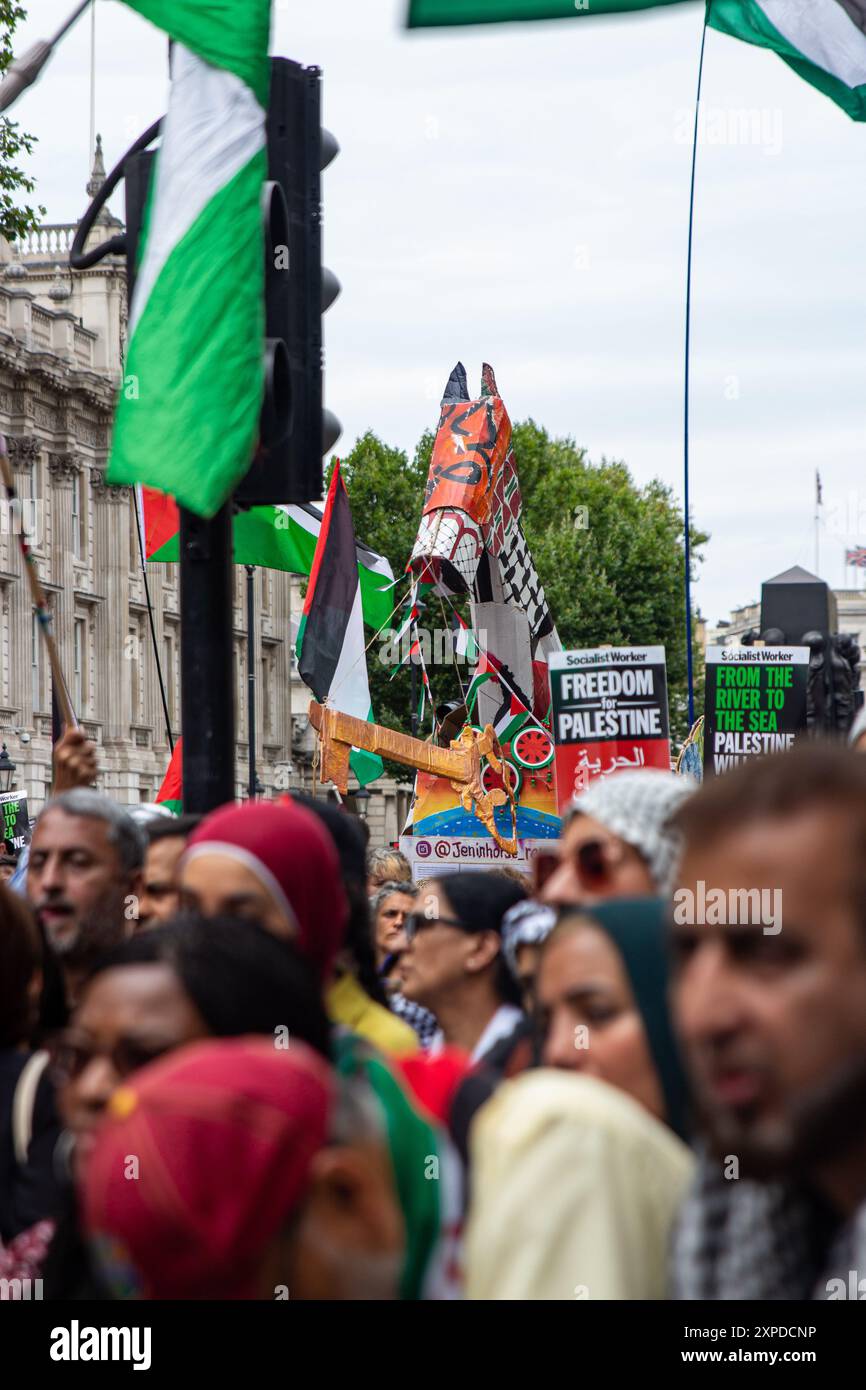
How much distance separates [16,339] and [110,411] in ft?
15.7

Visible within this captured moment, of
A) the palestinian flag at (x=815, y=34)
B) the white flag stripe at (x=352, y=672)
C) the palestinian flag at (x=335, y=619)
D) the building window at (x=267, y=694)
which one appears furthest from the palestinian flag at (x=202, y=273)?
the building window at (x=267, y=694)

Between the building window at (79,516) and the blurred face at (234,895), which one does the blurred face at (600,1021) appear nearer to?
the blurred face at (234,895)

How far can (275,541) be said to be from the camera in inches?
566

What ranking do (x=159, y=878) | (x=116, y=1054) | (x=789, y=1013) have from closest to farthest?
(x=789, y=1013) → (x=116, y=1054) → (x=159, y=878)

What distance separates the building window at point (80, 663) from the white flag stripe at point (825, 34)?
3887cm

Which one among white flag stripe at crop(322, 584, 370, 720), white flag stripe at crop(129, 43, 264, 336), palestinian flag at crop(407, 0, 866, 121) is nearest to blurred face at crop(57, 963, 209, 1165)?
white flag stripe at crop(129, 43, 264, 336)

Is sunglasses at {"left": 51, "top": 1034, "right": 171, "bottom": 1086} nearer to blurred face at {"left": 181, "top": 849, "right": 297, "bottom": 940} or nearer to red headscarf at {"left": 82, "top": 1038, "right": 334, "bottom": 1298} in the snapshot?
red headscarf at {"left": 82, "top": 1038, "right": 334, "bottom": 1298}

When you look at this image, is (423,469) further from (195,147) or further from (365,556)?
(195,147)

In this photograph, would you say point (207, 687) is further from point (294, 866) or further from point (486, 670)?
point (486, 670)

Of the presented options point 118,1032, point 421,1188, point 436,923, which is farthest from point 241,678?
point 421,1188

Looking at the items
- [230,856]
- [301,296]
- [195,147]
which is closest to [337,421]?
[301,296]

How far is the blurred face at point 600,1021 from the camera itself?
2717 millimetres

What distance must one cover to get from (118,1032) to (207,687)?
2507 millimetres

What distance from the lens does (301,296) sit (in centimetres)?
544
